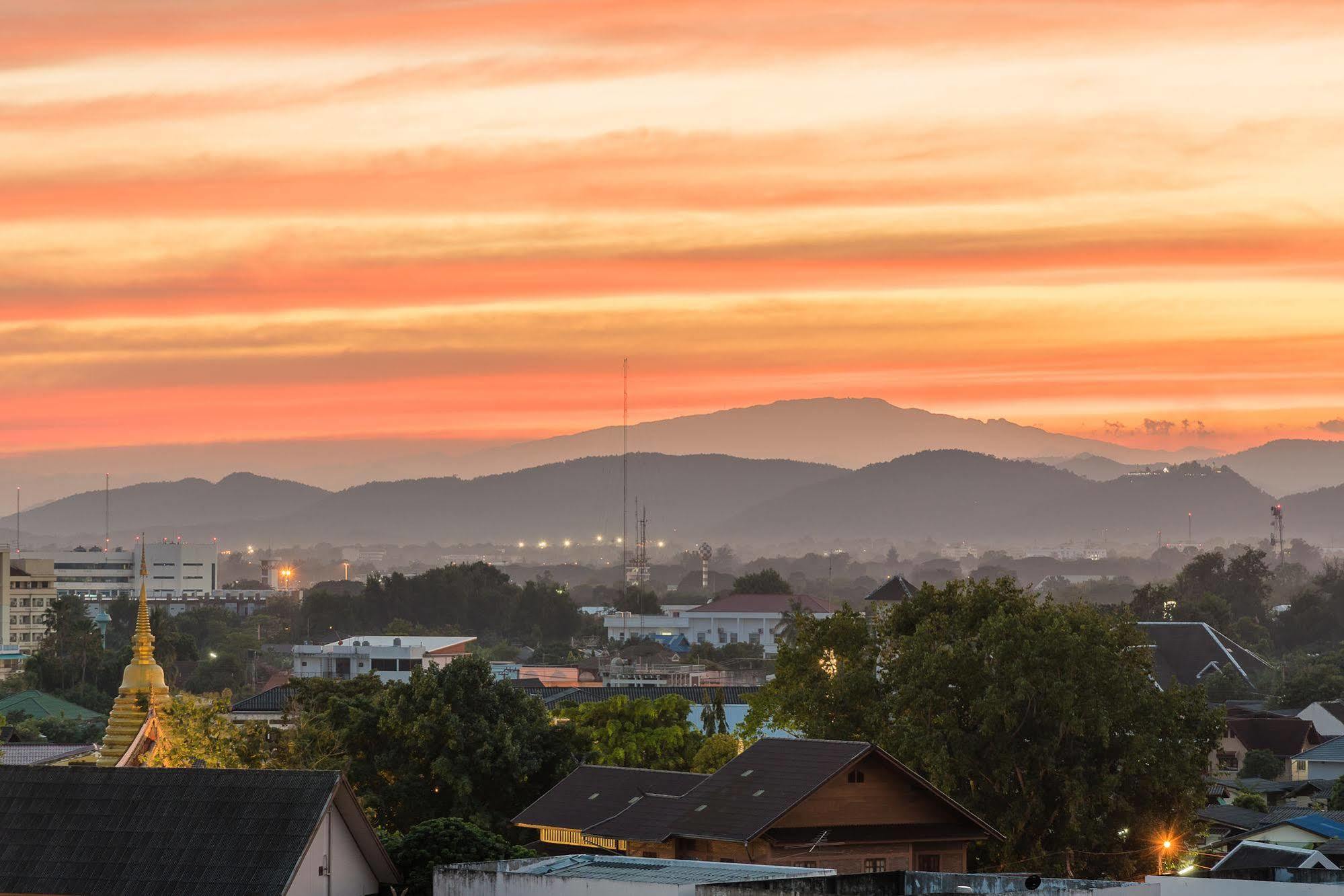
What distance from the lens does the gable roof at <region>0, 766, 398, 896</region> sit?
3048 cm

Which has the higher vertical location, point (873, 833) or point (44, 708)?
point (44, 708)

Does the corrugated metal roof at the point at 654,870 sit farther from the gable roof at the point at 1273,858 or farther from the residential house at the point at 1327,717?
the residential house at the point at 1327,717

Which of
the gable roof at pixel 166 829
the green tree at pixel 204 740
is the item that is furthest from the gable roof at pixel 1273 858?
the green tree at pixel 204 740

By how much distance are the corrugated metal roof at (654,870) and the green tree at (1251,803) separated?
39550 millimetres

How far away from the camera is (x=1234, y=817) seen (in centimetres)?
6494

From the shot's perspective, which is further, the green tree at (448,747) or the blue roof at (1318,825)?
the blue roof at (1318,825)

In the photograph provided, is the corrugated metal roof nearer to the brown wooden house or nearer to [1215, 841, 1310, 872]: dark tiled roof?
the brown wooden house

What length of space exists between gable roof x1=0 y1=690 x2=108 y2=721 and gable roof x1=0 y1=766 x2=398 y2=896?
7748cm

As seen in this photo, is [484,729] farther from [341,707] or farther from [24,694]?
[24,694]

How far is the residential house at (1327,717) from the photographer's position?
11006 centimetres

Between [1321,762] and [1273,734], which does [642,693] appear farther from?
[1321,762]

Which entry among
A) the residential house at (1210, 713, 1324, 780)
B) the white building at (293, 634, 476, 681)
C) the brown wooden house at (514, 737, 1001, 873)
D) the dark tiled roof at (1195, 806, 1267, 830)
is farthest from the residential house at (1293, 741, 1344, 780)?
the white building at (293, 634, 476, 681)

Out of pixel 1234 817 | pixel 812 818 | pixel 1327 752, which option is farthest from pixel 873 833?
pixel 1327 752

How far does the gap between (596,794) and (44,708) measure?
69822 millimetres
